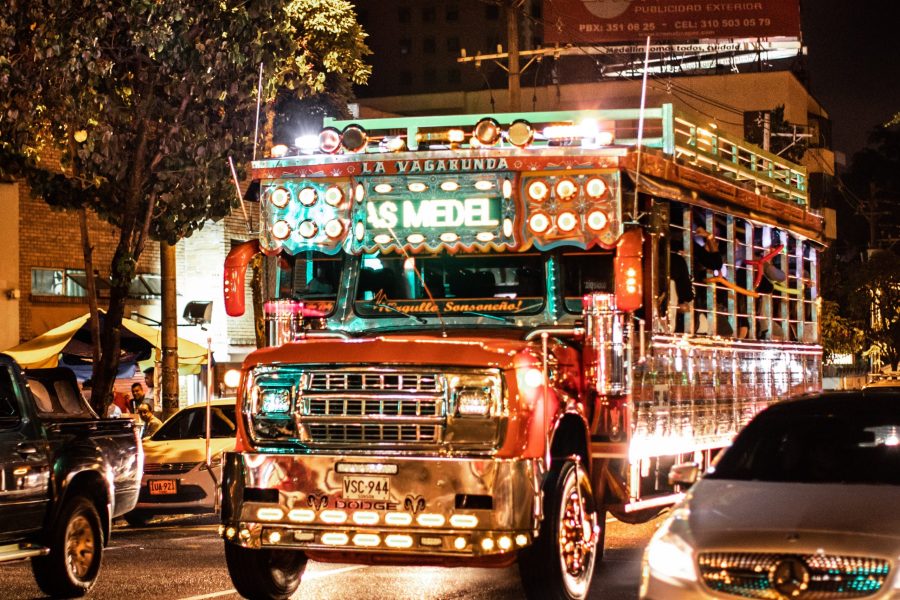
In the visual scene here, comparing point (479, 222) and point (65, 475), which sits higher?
point (479, 222)

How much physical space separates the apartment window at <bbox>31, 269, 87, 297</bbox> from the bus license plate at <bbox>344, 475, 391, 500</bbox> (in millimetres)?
18870

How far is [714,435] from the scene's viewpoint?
1393 centimetres

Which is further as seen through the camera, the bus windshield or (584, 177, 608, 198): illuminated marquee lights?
the bus windshield

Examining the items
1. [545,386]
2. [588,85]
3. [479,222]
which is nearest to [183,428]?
[479,222]

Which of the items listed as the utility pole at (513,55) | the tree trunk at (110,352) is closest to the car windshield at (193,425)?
the tree trunk at (110,352)

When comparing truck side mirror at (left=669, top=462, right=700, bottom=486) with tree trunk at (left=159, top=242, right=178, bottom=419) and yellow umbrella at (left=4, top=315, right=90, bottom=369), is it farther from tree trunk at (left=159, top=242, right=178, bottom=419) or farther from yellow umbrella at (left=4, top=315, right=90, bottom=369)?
yellow umbrella at (left=4, top=315, right=90, bottom=369)

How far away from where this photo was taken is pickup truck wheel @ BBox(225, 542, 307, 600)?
995 centimetres

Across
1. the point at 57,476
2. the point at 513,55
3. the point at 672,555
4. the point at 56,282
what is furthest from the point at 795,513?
the point at 56,282

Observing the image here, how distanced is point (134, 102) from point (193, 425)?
4.19m

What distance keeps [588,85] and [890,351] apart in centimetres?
1699

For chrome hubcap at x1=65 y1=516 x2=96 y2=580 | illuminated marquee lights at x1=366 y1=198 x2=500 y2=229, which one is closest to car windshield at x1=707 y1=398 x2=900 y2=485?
illuminated marquee lights at x1=366 y1=198 x2=500 y2=229

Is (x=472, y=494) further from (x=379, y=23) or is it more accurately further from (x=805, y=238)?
(x=379, y=23)

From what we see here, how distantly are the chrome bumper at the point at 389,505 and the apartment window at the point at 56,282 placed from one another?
18528mm

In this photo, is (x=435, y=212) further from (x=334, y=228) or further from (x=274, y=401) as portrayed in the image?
(x=274, y=401)
